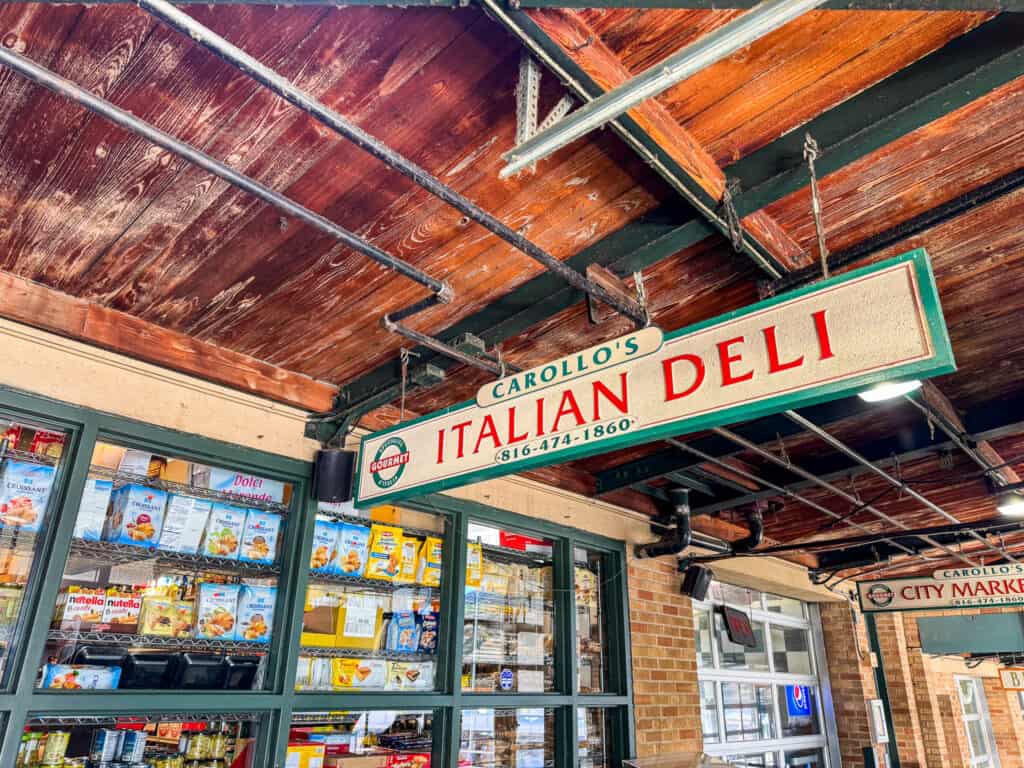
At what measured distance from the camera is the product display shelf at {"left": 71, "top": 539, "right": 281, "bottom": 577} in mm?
2984

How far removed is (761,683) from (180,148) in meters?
7.49

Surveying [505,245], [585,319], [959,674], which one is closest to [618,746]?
[585,319]

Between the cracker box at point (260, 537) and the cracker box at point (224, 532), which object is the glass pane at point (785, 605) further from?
the cracker box at point (224, 532)

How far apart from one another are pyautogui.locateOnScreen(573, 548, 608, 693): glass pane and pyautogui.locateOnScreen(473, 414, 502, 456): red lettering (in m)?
2.86

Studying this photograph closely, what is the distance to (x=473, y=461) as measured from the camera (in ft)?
8.20

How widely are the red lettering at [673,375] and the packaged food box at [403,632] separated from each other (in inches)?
102

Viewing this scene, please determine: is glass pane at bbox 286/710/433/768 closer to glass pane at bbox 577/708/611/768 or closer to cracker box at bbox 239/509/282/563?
cracker box at bbox 239/509/282/563

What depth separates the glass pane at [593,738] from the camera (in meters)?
4.78

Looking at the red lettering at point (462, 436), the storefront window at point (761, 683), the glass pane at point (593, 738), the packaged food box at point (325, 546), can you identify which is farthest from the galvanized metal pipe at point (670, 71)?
the storefront window at point (761, 683)

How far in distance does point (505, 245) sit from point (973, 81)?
155 cm

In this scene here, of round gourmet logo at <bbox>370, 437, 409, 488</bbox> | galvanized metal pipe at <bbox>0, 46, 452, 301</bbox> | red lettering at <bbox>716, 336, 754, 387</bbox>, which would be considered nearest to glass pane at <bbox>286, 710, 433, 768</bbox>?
round gourmet logo at <bbox>370, 437, 409, 488</bbox>

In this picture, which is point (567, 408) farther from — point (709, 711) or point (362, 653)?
point (709, 711)

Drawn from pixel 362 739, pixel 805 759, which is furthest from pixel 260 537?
pixel 805 759

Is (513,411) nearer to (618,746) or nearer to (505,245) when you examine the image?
(505,245)
